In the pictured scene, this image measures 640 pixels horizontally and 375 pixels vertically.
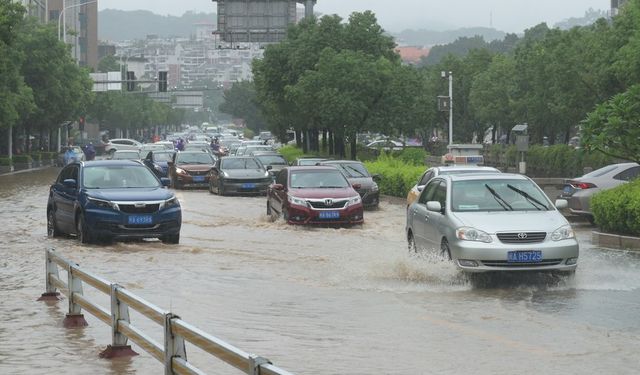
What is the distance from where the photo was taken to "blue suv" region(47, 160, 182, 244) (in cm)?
2184

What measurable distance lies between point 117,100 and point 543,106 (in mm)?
85988

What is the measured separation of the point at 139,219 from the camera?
71.8 feet

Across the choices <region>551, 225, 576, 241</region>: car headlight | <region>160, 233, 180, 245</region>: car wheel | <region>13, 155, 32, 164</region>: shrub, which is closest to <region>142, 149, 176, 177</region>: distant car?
<region>13, 155, 32, 164</region>: shrub

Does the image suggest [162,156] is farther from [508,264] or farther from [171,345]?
[171,345]

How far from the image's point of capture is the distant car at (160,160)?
166 ft

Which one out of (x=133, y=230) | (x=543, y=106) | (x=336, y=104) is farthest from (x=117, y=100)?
(x=133, y=230)

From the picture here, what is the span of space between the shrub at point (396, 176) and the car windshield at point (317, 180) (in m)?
8.45

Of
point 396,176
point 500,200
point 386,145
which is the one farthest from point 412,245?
point 386,145

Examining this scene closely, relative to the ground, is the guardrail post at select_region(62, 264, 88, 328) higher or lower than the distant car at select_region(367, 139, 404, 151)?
higher

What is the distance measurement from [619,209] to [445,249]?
7.24 meters

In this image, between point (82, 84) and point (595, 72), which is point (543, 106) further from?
point (82, 84)

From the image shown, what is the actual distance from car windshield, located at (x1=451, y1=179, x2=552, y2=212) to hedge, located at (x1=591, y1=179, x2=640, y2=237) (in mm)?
5360

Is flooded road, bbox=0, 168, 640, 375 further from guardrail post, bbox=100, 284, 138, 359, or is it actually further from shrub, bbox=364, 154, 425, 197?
shrub, bbox=364, 154, 425, 197

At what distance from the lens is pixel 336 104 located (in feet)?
174
